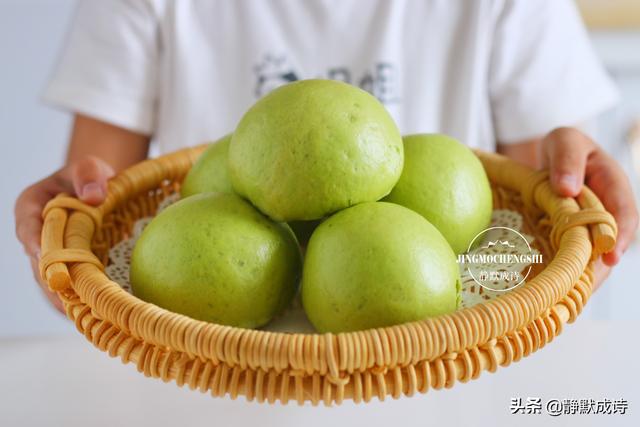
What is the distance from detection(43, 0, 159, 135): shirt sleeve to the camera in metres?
0.94

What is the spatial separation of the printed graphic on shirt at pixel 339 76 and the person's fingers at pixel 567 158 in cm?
34

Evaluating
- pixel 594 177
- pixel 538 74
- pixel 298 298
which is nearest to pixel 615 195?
pixel 594 177

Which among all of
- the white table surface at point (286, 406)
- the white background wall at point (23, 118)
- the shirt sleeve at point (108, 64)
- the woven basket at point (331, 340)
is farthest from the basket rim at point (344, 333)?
the white background wall at point (23, 118)

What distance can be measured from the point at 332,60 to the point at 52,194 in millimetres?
459

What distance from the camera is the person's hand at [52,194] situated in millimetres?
594

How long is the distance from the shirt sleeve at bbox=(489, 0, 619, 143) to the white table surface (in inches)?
15.5

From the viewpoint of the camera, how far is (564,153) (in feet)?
2.01

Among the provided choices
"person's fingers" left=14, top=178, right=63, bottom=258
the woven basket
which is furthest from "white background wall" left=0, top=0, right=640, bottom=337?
the woven basket

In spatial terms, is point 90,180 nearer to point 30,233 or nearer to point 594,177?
point 30,233

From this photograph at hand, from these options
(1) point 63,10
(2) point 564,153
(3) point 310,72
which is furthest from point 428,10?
(1) point 63,10

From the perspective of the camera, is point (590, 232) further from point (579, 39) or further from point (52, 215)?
point (579, 39)

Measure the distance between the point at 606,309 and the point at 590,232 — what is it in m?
0.91

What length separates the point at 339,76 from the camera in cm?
96

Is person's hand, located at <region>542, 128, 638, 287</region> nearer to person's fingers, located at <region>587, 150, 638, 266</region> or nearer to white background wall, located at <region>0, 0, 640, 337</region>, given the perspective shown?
A: person's fingers, located at <region>587, 150, 638, 266</region>
